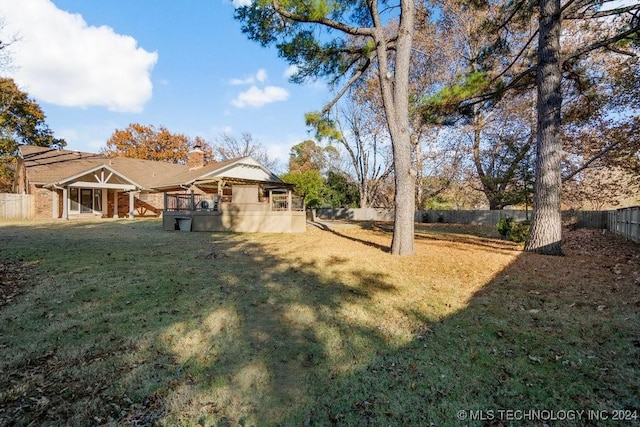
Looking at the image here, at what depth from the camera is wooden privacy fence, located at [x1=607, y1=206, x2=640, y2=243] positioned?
385 inches

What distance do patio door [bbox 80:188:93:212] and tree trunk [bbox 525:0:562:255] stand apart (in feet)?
82.4

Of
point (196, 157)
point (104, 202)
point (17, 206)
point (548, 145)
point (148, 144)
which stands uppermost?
point (148, 144)

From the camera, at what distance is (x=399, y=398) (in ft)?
8.61

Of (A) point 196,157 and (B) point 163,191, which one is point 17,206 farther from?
(A) point 196,157

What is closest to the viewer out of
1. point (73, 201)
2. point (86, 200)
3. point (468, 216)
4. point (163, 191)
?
point (73, 201)

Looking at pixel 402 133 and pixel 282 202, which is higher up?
pixel 402 133

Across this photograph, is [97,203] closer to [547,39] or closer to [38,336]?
[38,336]

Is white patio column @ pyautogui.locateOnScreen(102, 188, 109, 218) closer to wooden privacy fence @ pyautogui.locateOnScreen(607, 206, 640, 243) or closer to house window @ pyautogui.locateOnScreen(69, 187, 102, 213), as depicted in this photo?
house window @ pyautogui.locateOnScreen(69, 187, 102, 213)

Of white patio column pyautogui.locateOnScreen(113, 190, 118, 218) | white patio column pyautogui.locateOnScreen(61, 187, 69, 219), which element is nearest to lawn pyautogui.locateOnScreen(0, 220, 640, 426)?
white patio column pyautogui.locateOnScreen(61, 187, 69, 219)

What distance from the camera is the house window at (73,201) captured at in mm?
20828

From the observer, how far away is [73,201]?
21.0 metres

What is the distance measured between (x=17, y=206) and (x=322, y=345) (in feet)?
81.8

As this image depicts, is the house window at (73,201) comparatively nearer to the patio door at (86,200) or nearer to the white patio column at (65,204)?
the patio door at (86,200)

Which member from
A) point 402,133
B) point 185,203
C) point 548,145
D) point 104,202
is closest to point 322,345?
point 402,133
